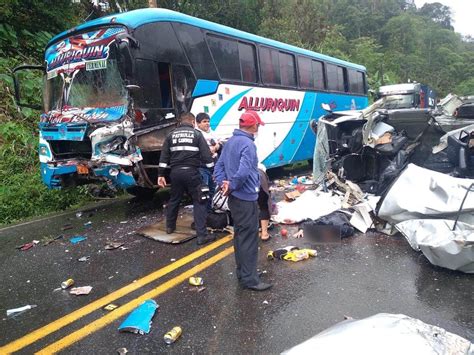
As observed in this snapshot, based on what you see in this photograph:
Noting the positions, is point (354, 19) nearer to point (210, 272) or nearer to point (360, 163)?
point (360, 163)

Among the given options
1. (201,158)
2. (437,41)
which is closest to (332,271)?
(201,158)

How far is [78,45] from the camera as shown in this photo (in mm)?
6438

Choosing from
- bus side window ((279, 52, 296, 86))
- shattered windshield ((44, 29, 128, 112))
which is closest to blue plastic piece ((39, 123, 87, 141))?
shattered windshield ((44, 29, 128, 112))

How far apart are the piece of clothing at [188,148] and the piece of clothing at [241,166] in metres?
1.30

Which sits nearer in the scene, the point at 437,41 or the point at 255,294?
the point at 255,294

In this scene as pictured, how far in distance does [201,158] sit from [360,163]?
295 cm

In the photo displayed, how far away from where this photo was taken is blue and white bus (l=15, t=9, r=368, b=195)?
5805mm

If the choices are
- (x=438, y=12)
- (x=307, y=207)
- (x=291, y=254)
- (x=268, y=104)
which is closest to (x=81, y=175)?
(x=307, y=207)

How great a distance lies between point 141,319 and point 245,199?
1372 millimetres

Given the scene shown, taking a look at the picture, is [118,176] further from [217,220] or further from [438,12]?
[438,12]

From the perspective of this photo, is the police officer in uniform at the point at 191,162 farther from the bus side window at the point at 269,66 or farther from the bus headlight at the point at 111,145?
the bus side window at the point at 269,66

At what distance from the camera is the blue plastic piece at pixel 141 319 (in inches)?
120

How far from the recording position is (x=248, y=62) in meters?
8.40

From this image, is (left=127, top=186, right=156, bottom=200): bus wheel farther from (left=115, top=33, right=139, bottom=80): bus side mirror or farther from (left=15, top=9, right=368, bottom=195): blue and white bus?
(left=115, top=33, right=139, bottom=80): bus side mirror
